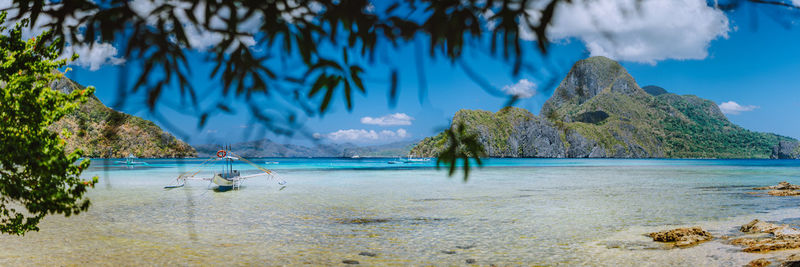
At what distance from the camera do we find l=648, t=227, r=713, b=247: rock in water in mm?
12245

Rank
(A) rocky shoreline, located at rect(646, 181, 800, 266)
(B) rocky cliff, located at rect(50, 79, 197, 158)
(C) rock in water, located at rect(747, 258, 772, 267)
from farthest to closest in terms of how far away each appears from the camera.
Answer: (A) rocky shoreline, located at rect(646, 181, 800, 266) → (C) rock in water, located at rect(747, 258, 772, 267) → (B) rocky cliff, located at rect(50, 79, 197, 158)

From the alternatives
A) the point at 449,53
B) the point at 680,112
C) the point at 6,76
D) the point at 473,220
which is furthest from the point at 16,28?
the point at 680,112

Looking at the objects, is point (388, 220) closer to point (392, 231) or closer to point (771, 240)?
point (392, 231)

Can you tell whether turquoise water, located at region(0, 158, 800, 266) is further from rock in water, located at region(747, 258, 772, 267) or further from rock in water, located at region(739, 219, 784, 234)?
rock in water, located at region(739, 219, 784, 234)

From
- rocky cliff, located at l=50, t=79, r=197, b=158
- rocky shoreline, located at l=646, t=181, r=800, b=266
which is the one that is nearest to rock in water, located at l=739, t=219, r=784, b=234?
rocky shoreline, located at l=646, t=181, r=800, b=266

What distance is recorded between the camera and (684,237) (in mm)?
12469

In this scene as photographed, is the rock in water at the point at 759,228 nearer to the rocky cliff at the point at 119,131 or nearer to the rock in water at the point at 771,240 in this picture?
the rock in water at the point at 771,240

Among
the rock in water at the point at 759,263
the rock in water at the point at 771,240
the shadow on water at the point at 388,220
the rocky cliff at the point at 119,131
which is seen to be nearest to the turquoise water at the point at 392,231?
the shadow on water at the point at 388,220

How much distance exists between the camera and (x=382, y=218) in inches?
723

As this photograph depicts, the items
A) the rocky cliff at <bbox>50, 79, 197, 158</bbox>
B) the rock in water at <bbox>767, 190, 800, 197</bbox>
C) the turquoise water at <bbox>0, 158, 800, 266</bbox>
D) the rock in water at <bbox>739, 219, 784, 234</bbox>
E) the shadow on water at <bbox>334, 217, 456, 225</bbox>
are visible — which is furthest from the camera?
the rock in water at <bbox>767, 190, 800, 197</bbox>

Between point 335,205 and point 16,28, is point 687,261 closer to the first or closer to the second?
point 16,28

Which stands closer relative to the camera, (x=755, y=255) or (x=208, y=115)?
(x=208, y=115)

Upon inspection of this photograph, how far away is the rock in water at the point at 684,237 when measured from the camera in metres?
12.2

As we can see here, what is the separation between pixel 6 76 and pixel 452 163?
28.1 feet
